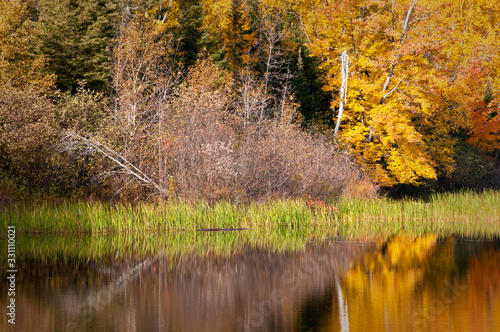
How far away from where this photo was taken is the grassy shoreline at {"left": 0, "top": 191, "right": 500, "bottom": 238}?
17438mm

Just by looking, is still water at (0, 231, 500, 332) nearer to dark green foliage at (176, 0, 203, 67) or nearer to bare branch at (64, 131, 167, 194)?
bare branch at (64, 131, 167, 194)

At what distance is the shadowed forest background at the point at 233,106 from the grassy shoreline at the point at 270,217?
965mm

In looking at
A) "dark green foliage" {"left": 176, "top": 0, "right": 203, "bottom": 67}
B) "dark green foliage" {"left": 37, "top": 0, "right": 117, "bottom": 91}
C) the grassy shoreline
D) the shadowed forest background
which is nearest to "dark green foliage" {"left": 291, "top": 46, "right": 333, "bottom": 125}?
the shadowed forest background

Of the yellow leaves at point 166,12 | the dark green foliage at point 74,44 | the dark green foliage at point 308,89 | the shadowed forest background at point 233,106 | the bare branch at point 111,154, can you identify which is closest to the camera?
the bare branch at point 111,154

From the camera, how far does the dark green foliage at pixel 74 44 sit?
32.0 m

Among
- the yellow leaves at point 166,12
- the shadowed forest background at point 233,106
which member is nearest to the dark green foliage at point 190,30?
the shadowed forest background at point 233,106

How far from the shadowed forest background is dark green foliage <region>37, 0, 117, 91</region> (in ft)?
0.35

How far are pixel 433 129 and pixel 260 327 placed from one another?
27.2 m

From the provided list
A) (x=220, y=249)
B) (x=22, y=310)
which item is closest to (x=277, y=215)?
(x=220, y=249)

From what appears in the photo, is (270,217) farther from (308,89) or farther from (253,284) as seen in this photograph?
(308,89)

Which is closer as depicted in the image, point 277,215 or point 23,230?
point 23,230

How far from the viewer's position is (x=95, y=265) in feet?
42.2

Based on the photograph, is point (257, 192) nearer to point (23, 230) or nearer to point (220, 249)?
point (220, 249)

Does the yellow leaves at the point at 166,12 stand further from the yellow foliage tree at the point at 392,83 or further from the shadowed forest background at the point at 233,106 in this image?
the yellow foliage tree at the point at 392,83
